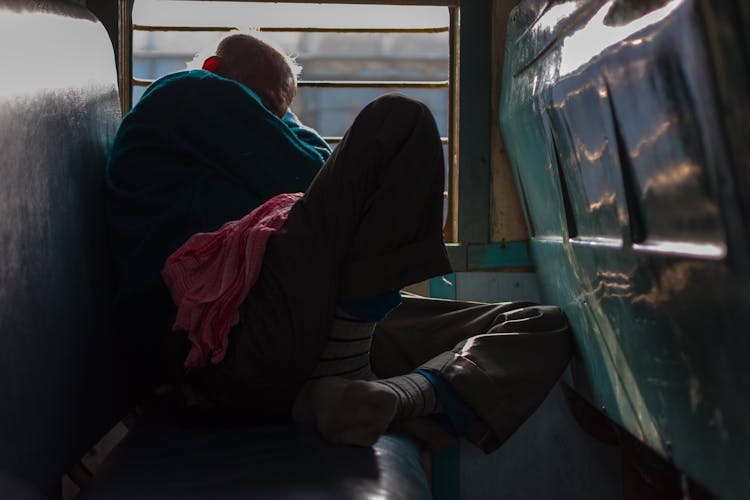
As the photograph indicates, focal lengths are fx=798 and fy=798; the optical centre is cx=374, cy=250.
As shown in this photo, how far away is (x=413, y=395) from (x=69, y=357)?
0.52 m

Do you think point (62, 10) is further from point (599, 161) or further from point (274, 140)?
point (599, 161)

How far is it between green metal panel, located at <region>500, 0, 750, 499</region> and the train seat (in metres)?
0.40

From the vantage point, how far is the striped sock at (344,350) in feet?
4.18

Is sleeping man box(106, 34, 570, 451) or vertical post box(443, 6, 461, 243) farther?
vertical post box(443, 6, 461, 243)

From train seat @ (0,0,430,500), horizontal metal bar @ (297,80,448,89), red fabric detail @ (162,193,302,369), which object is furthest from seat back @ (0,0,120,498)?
horizontal metal bar @ (297,80,448,89)

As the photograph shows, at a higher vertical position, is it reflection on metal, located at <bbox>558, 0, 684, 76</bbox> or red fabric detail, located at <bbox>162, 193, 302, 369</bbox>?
reflection on metal, located at <bbox>558, 0, 684, 76</bbox>

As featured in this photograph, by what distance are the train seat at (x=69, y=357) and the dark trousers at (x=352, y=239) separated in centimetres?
15

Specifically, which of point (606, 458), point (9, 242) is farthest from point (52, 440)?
point (606, 458)

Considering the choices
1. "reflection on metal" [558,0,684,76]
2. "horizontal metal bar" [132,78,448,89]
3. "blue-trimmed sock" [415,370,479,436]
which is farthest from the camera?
"horizontal metal bar" [132,78,448,89]

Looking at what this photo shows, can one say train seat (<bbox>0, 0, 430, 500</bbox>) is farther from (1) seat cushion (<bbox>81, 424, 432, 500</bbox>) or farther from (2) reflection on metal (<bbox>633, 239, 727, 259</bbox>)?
(2) reflection on metal (<bbox>633, 239, 727, 259</bbox>)

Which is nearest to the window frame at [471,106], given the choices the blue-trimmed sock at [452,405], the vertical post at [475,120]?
the vertical post at [475,120]

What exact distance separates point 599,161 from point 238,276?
24.3 inches

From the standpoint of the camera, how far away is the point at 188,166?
1471 millimetres

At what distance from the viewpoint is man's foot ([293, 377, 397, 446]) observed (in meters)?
1.13
